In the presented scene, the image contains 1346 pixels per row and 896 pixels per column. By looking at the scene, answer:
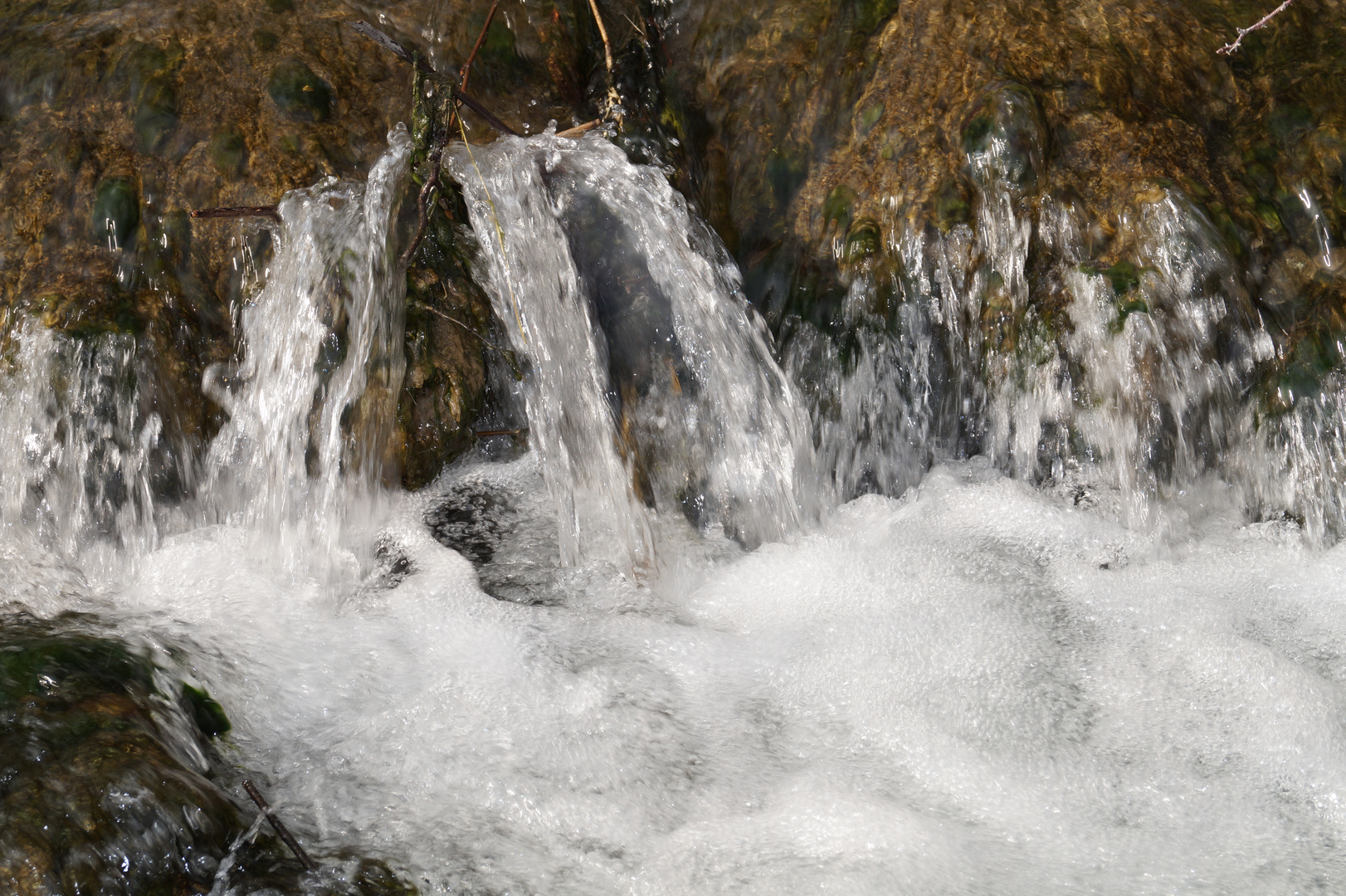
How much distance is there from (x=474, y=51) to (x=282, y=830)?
2930 mm

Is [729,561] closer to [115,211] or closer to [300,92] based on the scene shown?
[300,92]

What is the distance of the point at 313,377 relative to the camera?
338 centimetres

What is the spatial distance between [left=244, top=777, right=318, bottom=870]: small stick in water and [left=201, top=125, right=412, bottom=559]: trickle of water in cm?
134

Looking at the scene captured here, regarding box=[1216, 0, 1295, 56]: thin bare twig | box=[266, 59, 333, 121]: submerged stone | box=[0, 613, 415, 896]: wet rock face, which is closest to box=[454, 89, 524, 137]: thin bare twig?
box=[266, 59, 333, 121]: submerged stone

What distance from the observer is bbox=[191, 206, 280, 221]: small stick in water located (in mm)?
3496

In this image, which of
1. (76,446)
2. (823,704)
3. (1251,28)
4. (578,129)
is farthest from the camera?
(578,129)

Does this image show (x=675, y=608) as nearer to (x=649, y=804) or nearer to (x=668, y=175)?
(x=649, y=804)

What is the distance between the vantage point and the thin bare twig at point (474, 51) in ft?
12.6

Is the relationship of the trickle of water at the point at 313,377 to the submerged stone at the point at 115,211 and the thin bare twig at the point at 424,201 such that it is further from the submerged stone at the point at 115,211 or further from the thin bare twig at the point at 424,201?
the submerged stone at the point at 115,211

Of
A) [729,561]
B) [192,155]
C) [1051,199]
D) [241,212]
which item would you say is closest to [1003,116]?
[1051,199]

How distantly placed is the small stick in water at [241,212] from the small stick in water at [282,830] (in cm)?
213

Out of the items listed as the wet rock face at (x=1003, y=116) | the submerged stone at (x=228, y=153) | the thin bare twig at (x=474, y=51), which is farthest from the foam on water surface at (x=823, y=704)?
the thin bare twig at (x=474, y=51)

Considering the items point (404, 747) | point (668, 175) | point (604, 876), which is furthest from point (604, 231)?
point (604, 876)

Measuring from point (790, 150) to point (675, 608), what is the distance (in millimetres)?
1902
